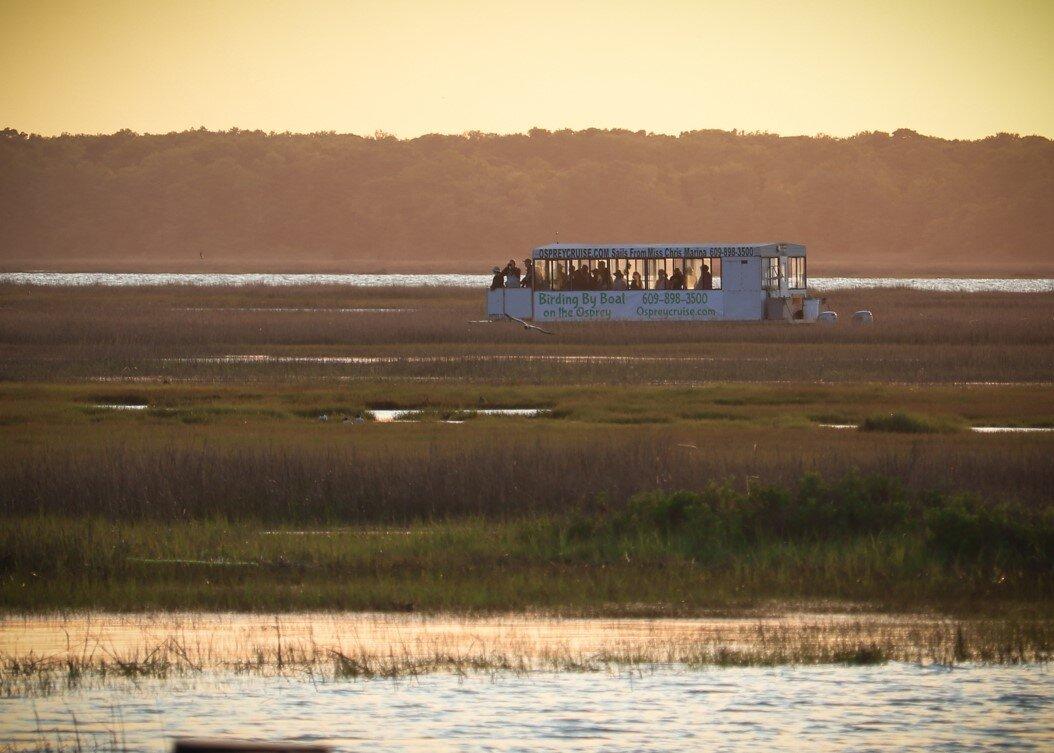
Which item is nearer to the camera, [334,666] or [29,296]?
[334,666]

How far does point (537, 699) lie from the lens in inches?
496

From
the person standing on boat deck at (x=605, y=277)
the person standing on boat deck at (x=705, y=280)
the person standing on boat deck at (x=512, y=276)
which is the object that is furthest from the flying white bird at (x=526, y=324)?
the person standing on boat deck at (x=705, y=280)

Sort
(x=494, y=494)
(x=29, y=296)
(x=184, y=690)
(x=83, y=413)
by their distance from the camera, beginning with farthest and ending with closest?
(x=29, y=296) → (x=83, y=413) → (x=494, y=494) → (x=184, y=690)

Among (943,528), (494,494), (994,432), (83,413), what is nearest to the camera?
(943,528)

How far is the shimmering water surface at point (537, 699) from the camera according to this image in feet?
37.9

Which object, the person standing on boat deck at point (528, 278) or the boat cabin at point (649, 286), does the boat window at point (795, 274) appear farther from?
the person standing on boat deck at point (528, 278)

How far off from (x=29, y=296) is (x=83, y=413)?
5965 centimetres

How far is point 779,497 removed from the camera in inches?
742

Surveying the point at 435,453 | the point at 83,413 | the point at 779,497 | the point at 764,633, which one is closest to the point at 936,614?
the point at 764,633

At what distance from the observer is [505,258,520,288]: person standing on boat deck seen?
56750mm

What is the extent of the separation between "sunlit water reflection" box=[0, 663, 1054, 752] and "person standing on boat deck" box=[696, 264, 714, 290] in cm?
4249

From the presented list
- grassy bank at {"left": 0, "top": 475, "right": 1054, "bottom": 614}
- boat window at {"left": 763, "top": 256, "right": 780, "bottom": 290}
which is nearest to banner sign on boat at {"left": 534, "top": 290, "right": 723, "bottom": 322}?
boat window at {"left": 763, "top": 256, "right": 780, "bottom": 290}

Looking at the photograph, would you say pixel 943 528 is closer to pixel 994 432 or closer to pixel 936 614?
pixel 936 614

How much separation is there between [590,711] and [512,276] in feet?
149
